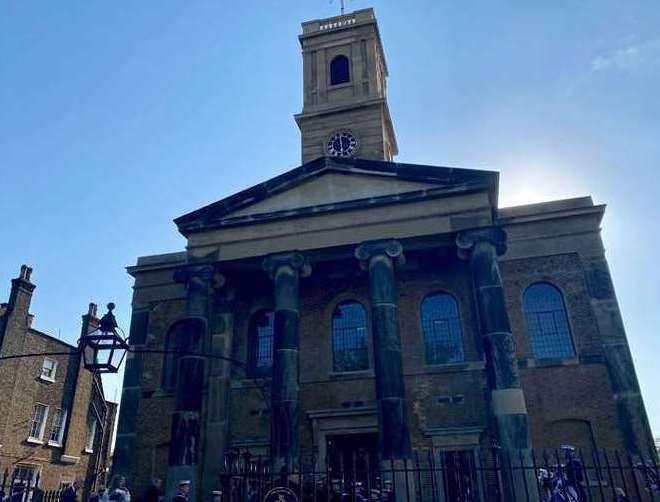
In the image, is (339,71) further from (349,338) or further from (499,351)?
(499,351)

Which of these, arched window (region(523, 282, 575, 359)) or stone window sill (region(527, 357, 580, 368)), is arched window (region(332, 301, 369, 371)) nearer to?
stone window sill (region(527, 357, 580, 368))

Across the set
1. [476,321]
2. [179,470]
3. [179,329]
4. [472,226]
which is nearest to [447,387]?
[476,321]

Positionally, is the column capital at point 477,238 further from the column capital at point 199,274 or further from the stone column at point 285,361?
the column capital at point 199,274

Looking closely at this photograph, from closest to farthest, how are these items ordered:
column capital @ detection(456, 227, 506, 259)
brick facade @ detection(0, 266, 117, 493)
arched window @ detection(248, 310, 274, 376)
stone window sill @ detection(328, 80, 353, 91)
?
1. column capital @ detection(456, 227, 506, 259)
2. arched window @ detection(248, 310, 274, 376)
3. brick facade @ detection(0, 266, 117, 493)
4. stone window sill @ detection(328, 80, 353, 91)

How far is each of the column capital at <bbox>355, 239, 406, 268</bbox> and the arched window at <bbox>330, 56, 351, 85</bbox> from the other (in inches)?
570

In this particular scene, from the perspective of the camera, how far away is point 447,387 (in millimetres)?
18438

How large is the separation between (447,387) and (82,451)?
70.3 ft

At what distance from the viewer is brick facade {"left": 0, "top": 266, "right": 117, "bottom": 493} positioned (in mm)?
25422

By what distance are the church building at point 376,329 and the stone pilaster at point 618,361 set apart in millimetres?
44

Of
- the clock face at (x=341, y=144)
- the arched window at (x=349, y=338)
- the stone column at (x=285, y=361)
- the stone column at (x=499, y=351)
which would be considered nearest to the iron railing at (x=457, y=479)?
the stone column at (x=499, y=351)

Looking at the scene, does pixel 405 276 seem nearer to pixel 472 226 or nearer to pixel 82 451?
pixel 472 226

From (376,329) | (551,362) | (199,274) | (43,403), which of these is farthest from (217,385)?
(43,403)

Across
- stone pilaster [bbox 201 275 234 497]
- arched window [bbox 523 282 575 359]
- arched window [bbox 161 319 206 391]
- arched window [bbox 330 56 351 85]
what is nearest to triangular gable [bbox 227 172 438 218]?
stone pilaster [bbox 201 275 234 497]

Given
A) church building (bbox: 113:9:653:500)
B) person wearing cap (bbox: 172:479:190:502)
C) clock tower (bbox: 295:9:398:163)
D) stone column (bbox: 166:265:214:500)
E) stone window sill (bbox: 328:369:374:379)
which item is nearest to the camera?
person wearing cap (bbox: 172:479:190:502)
